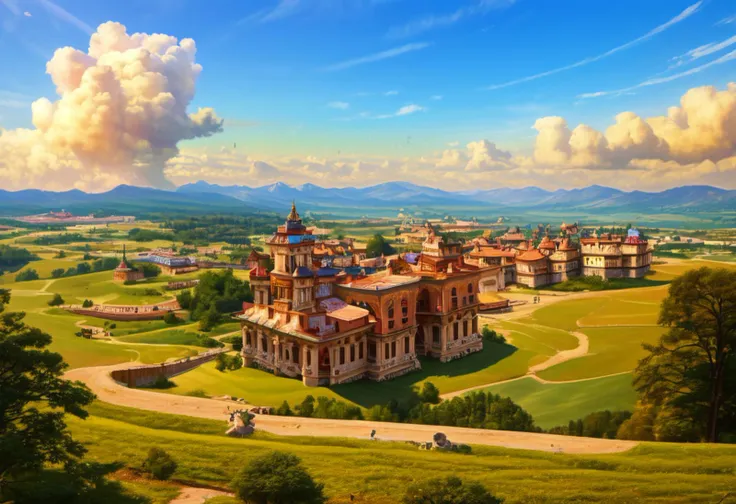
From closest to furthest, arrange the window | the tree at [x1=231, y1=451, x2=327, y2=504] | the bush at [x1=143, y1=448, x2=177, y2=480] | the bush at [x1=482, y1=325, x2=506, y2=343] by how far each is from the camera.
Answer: the tree at [x1=231, y1=451, x2=327, y2=504] → the bush at [x1=143, y1=448, x2=177, y2=480] → the window → the bush at [x1=482, y1=325, x2=506, y2=343]

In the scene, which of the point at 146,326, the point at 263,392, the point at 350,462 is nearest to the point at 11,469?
the point at 350,462

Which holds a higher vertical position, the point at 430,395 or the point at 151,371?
the point at 151,371

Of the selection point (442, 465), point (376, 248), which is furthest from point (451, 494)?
point (376, 248)

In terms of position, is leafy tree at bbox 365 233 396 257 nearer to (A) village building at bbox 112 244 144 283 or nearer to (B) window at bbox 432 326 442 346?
(A) village building at bbox 112 244 144 283

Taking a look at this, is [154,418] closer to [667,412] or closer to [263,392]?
[263,392]

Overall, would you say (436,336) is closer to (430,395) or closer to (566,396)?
(430,395)

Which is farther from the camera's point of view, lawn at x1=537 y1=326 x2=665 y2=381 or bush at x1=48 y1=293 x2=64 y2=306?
bush at x1=48 y1=293 x2=64 y2=306

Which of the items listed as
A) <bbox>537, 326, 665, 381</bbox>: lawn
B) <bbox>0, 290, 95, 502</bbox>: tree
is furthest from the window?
<bbox>0, 290, 95, 502</bbox>: tree
